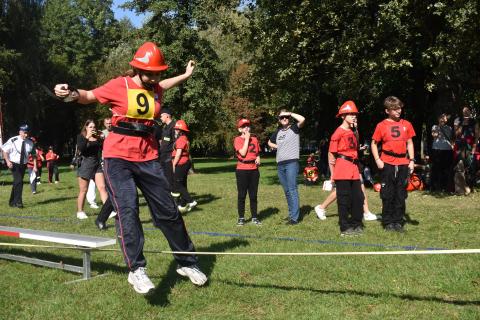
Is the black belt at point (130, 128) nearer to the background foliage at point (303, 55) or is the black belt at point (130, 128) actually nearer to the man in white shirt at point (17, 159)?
the man in white shirt at point (17, 159)

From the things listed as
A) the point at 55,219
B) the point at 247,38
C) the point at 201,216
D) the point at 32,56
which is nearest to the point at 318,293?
the point at 201,216

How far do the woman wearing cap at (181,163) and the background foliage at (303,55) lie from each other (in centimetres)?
691

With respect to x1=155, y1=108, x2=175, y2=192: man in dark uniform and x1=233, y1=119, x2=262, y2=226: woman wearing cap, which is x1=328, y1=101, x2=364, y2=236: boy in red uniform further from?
x1=155, y1=108, x2=175, y2=192: man in dark uniform

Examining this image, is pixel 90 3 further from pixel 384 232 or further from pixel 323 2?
pixel 384 232

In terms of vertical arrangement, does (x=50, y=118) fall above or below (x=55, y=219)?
above

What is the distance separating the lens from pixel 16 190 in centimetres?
1377

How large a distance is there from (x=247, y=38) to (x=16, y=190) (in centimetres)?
1134

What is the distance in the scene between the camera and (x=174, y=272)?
619 centimetres

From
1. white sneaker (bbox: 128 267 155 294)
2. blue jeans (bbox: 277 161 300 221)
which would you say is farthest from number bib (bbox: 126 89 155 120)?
blue jeans (bbox: 277 161 300 221)

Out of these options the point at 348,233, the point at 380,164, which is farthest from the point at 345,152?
the point at 348,233

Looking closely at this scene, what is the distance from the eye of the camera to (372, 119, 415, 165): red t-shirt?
28.2 feet

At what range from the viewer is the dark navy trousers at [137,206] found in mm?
5121

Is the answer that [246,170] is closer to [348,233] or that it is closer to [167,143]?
[348,233]

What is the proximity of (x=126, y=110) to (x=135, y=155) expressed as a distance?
457 mm
